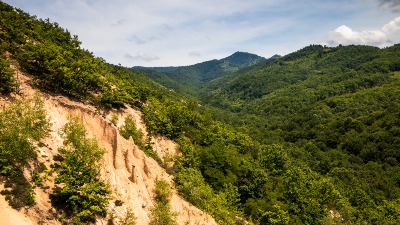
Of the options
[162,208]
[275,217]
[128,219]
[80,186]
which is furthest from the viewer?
[275,217]

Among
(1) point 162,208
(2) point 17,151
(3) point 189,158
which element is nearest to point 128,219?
(1) point 162,208

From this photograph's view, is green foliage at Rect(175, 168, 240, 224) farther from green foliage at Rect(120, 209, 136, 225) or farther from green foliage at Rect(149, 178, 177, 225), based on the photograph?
green foliage at Rect(120, 209, 136, 225)

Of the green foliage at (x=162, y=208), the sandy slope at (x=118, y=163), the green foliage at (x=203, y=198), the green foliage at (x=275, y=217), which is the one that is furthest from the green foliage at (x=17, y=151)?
the green foliage at (x=275, y=217)

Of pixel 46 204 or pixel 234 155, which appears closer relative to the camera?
pixel 46 204

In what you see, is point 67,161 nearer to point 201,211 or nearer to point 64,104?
point 64,104

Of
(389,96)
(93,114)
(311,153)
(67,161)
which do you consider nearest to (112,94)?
(93,114)

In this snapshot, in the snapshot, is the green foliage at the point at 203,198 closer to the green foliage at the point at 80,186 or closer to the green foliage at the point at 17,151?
the green foliage at the point at 80,186

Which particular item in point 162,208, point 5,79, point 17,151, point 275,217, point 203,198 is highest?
point 5,79

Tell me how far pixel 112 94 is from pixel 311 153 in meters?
108

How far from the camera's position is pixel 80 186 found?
2917 cm

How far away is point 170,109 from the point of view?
212 ft

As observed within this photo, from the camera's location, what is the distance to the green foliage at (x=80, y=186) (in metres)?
27.6

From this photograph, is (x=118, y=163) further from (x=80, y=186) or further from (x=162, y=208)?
(x=80, y=186)

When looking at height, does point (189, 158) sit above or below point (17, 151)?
below
